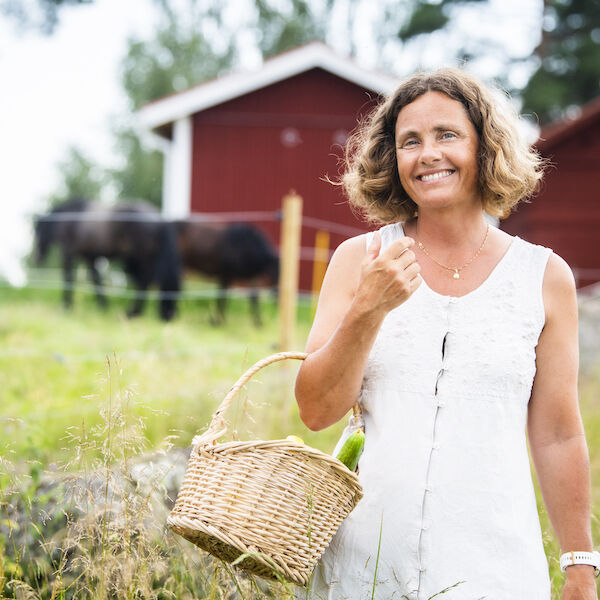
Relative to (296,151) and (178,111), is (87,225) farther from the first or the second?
(296,151)

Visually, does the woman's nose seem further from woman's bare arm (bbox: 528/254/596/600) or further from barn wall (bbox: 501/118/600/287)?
barn wall (bbox: 501/118/600/287)

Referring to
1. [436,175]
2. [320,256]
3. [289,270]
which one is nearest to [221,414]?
[436,175]

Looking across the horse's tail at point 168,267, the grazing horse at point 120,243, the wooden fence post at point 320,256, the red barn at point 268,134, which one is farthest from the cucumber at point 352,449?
the red barn at point 268,134

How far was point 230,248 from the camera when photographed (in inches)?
463

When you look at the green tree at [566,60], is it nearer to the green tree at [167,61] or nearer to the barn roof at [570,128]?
the barn roof at [570,128]

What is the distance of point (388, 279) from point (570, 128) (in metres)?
12.2

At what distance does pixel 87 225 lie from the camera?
39.2ft

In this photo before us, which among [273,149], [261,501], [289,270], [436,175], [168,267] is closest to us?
[261,501]

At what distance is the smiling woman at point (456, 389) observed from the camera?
1.72m

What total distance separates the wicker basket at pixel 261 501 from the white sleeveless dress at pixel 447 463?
23cm

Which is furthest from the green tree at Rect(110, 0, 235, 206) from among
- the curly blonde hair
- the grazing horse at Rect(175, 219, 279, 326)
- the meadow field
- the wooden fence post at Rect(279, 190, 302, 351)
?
the curly blonde hair

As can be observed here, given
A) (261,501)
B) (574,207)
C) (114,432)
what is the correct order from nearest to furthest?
(261,501) → (114,432) → (574,207)

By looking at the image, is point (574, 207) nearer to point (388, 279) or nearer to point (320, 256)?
point (320, 256)

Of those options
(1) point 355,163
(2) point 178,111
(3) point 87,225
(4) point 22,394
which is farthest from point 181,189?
(1) point 355,163
